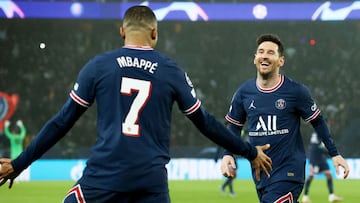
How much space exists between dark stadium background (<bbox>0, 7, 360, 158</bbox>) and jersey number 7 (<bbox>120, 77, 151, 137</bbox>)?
2527 cm

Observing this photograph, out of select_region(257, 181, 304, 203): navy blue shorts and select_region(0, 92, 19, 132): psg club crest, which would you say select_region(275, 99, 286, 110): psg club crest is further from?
select_region(0, 92, 19, 132): psg club crest

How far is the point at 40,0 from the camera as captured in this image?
29828 millimetres

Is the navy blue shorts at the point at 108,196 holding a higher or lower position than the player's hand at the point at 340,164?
lower

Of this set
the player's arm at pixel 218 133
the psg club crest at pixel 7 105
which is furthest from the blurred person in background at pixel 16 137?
the player's arm at pixel 218 133

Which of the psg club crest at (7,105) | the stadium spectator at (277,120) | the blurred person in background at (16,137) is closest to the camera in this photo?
the stadium spectator at (277,120)

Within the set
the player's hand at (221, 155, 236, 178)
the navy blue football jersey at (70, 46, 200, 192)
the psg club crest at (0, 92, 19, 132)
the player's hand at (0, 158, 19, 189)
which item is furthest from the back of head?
the psg club crest at (0, 92, 19, 132)

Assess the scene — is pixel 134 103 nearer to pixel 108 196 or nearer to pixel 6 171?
pixel 108 196

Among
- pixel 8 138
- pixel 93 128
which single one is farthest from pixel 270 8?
pixel 8 138

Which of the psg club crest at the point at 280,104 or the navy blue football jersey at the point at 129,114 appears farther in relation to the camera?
the psg club crest at the point at 280,104

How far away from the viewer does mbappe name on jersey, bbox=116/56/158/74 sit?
4594 mm

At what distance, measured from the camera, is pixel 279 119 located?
23.8 feet

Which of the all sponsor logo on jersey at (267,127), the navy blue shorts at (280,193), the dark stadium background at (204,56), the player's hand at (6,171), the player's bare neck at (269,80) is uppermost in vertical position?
the dark stadium background at (204,56)

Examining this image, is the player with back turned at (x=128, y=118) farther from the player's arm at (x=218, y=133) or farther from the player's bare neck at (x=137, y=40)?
the player's arm at (x=218, y=133)

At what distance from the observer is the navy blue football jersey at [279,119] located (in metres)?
7.16
